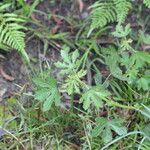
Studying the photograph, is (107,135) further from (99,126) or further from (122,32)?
(122,32)

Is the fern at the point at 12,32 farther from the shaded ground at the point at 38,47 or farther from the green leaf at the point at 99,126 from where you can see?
A: the green leaf at the point at 99,126

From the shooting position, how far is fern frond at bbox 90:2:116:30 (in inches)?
118

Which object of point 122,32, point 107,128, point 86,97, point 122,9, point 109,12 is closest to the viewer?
point 86,97

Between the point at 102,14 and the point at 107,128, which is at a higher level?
the point at 102,14

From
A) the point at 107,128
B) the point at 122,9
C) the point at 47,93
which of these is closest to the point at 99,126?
the point at 107,128

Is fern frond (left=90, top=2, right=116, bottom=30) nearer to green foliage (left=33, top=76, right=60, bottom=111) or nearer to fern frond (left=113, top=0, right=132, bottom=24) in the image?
fern frond (left=113, top=0, right=132, bottom=24)

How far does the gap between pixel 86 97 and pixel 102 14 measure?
0.79 metres

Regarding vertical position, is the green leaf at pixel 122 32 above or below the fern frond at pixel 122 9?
below

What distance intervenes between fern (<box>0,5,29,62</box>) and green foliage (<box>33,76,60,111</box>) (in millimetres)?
369

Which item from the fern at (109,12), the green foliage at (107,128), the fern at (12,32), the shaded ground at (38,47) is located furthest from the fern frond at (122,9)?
the green foliage at (107,128)

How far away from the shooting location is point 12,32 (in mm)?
2895

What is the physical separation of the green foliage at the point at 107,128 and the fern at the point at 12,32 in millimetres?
670

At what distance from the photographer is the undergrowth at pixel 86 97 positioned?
2.55 meters

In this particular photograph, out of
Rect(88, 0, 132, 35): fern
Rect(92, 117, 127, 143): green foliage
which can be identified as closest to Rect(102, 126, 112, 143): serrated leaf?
Rect(92, 117, 127, 143): green foliage
